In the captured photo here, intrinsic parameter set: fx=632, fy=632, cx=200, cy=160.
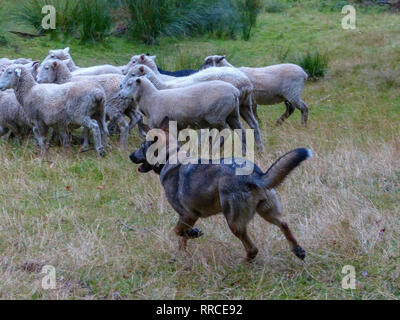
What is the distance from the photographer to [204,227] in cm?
606

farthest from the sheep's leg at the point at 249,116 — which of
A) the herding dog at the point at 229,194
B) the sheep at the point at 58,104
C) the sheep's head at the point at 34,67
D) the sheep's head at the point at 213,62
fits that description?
the herding dog at the point at 229,194

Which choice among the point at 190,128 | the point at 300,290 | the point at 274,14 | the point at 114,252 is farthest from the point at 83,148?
the point at 274,14

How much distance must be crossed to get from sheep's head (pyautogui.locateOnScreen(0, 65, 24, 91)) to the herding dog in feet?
13.4

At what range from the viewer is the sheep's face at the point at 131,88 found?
866 cm

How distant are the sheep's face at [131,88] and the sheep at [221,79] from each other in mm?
320

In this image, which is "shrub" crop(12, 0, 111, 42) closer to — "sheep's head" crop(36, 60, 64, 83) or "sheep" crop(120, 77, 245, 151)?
"sheep's head" crop(36, 60, 64, 83)

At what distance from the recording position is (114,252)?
219 inches

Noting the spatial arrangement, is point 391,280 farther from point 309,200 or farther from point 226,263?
point 309,200

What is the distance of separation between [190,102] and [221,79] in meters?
0.94

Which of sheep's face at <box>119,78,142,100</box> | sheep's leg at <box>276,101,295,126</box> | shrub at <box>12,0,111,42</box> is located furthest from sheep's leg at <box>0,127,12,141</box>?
shrub at <box>12,0,111,42</box>

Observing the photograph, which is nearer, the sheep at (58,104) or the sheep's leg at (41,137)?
the sheep at (58,104)

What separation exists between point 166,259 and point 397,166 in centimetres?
348

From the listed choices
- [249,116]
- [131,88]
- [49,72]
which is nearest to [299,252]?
[131,88]

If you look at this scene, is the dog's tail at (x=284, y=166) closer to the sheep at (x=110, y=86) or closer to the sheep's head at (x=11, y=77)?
the sheep at (x=110, y=86)
